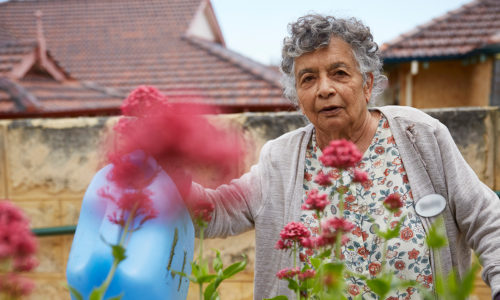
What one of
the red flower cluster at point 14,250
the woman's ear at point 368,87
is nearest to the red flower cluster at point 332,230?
the red flower cluster at point 14,250

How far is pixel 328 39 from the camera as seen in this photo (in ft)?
4.43

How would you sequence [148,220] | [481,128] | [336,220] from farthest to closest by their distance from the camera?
1. [481,128]
2. [148,220]
3. [336,220]

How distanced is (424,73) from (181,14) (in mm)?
5269

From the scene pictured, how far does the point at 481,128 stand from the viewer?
1.97m

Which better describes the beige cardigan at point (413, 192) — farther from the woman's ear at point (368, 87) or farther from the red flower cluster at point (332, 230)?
the red flower cluster at point (332, 230)

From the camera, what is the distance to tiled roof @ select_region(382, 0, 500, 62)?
6.61m

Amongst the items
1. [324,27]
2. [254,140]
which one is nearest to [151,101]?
[324,27]

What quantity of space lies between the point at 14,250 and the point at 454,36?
7.65 m

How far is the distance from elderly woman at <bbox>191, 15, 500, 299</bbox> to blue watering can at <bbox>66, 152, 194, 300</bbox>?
45 centimetres

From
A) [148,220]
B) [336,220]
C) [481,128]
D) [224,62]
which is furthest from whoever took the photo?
[224,62]

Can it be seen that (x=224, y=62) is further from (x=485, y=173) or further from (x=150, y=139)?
(x=150, y=139)

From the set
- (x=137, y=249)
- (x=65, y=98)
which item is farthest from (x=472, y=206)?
(x=65, y=98)

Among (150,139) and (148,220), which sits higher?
(150,139)

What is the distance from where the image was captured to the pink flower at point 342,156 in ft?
1.93
